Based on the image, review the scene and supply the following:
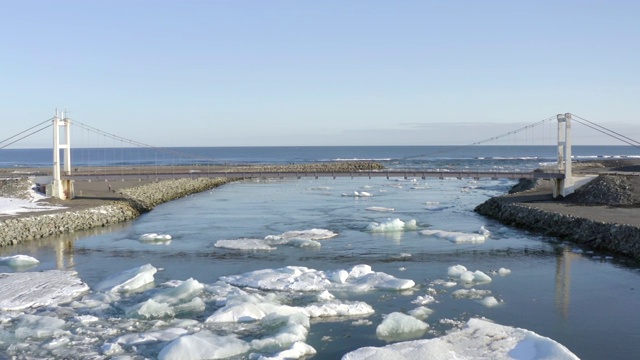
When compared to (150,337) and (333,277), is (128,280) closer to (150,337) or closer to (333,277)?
(150,337)

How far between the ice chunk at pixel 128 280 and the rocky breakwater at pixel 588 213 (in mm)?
14615

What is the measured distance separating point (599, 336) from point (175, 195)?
111 ft

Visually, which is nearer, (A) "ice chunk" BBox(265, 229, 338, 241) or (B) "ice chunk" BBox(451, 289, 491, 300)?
(B) "ice chunk" BBox(451, 289, 491, 300)

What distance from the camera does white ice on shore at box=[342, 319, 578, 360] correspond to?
10656mm

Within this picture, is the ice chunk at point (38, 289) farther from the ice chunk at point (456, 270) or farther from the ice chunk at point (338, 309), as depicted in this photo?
the ice chunk at point (456, 270)

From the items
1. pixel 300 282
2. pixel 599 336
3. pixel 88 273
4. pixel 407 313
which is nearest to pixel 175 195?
pixel 88 273

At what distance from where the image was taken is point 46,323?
12.6 metres

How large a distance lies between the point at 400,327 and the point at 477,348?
5.24 ft

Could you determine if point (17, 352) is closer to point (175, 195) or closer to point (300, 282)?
point (300, 282)

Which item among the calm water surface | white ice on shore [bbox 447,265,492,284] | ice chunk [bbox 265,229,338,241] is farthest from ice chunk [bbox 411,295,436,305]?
ice chunk [bbox 265,229,338,241]

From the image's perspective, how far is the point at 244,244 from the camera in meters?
21.9

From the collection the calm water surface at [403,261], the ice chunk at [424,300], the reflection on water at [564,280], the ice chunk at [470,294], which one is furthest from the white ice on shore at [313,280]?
the reflection on water at [564,280]

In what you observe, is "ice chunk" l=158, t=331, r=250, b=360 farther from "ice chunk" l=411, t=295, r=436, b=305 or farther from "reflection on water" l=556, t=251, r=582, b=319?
"reflection on water" l=556, t=251, r=582, b=319

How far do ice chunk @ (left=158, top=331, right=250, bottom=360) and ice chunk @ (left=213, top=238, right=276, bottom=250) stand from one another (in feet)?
32.6
